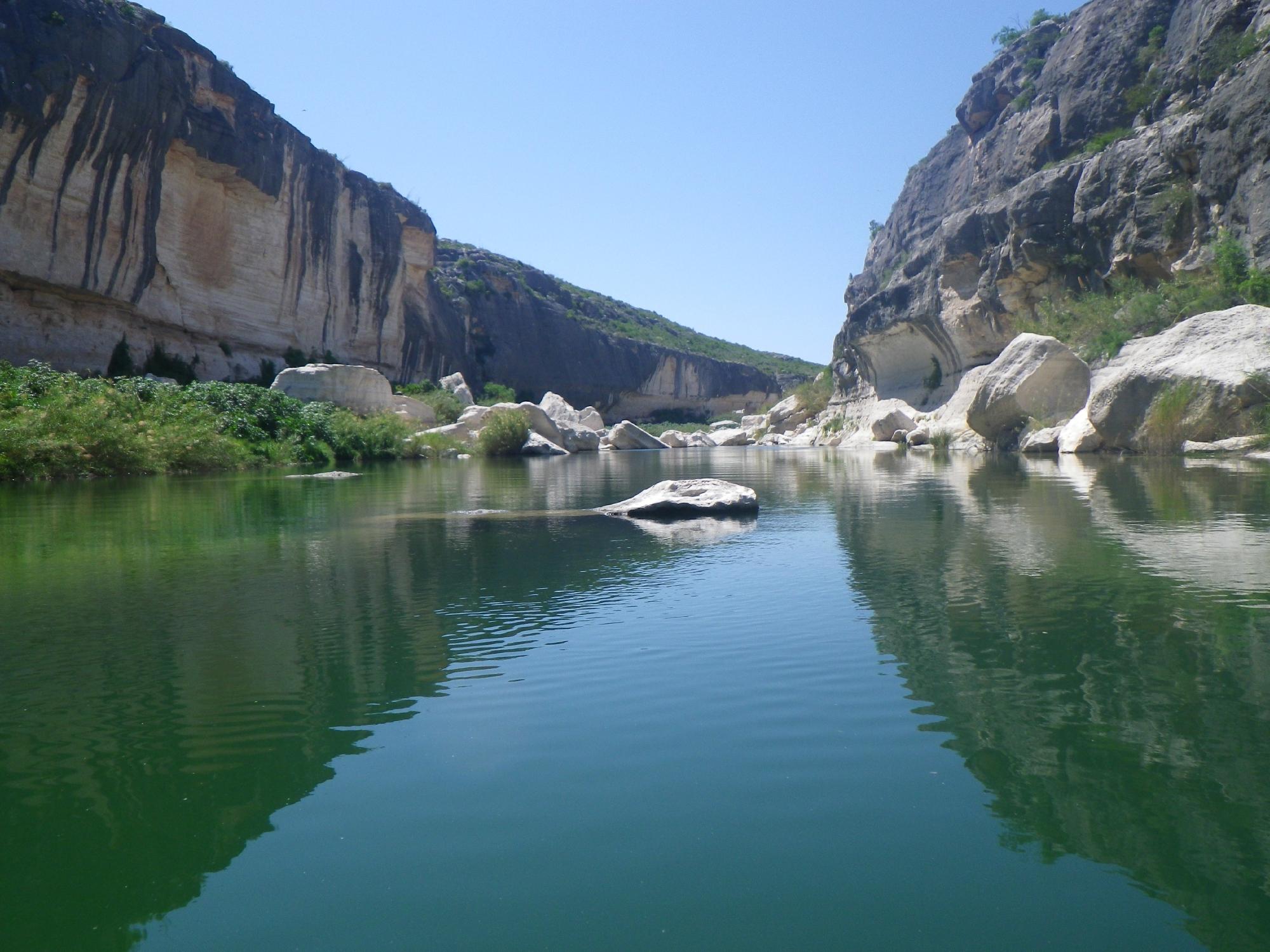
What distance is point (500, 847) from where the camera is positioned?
125 inches

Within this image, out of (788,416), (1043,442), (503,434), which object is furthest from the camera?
(788,416)

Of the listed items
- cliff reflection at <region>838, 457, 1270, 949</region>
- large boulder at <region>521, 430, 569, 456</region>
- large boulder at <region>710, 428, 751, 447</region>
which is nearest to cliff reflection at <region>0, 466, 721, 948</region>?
cliff reflection at <region>838, 457, 1270, 949</region>

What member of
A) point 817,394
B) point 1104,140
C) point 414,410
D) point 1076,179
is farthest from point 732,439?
point 1076,179

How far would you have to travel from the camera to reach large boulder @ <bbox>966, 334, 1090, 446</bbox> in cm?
3020

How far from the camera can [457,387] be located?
56594 mm

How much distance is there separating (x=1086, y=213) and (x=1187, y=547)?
34.5 metres

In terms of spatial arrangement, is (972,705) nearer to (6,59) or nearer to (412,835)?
(412,835)

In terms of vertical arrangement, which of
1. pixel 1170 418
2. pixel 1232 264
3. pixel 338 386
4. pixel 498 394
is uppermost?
pixel 1232 264

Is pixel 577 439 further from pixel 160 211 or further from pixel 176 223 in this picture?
pixel 160 211

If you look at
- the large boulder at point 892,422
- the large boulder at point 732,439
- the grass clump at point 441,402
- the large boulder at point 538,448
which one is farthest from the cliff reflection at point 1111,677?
the large boulder at point 732,439

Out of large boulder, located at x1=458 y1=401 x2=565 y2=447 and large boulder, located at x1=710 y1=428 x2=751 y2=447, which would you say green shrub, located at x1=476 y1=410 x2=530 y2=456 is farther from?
large boulder, located at x1=710 y1=428 x2=751 y2=447

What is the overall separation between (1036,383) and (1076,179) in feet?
48.6

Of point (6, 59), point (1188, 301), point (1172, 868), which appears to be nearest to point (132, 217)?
point (6, 59)

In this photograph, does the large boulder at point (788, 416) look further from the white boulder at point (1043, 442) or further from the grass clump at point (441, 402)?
the white boulder at point (1043, 442)
